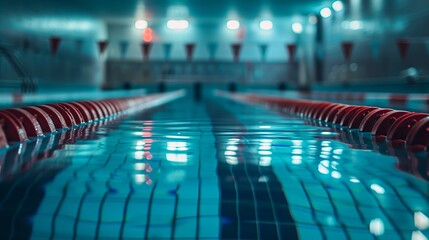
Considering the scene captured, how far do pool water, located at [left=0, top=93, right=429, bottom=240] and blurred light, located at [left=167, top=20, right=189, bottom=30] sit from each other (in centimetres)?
2471

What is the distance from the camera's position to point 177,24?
27.4 meters

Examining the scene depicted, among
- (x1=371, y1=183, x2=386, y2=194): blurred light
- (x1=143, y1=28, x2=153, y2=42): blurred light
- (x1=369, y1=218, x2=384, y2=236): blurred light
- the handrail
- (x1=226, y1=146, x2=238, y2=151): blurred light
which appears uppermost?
(x1=143, y1=28, x2=153, y2=42): blurred light

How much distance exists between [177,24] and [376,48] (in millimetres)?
14425

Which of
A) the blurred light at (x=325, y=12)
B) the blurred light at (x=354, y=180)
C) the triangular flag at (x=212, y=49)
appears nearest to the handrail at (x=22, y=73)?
the blurred light at (x=354, y=180)

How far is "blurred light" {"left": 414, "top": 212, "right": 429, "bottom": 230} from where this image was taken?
1779 mm

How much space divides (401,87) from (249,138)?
954 centimetres

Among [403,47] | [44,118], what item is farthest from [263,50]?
[44,118]

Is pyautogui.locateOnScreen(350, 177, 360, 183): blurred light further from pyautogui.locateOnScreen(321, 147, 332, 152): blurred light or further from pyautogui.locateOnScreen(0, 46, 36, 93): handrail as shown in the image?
pyautogui.locateOnScreen(0, 46, 36, 93): handrail

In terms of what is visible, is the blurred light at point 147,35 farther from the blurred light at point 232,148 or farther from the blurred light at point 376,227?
the blurred light at point 376,227

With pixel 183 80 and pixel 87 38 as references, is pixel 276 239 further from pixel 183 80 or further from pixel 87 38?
pixel 183 80

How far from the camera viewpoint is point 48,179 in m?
2.26

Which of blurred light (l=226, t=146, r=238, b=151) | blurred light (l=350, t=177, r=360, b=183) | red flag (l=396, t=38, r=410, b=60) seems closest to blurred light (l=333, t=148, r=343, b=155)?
blurred light (l=226, t=146, r=238, b=151)

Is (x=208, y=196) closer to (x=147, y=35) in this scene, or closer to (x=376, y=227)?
(x=376, y=227)

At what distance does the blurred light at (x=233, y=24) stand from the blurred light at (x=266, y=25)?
1.22m
